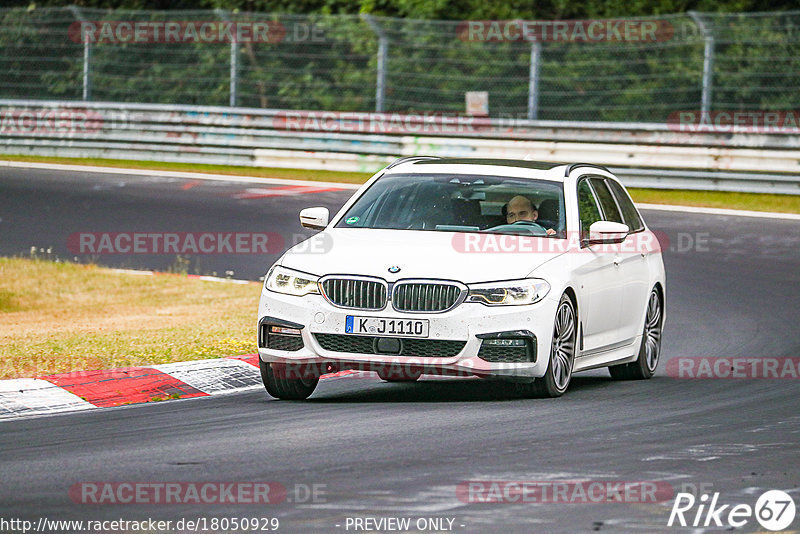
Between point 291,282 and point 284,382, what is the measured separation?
0.68m

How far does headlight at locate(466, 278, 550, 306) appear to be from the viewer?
9242mm

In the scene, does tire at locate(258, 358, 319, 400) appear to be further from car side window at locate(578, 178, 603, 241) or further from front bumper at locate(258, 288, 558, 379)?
car side window at locate(578, 178, 603, 241)

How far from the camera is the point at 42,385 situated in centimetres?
977

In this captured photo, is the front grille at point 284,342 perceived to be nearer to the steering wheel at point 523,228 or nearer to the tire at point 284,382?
the tire at point 284,382

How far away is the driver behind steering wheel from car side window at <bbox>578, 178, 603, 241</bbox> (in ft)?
1.17

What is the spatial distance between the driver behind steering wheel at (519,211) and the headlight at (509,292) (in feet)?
3.65

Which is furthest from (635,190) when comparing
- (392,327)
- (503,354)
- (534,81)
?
(392,327)

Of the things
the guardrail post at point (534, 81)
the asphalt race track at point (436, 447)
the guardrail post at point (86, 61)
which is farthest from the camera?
the guardrail post at point (86, 61)

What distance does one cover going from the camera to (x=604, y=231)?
10320 millimetres

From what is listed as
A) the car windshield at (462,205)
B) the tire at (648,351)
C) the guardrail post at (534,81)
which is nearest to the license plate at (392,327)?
the car windshield at (462,205)

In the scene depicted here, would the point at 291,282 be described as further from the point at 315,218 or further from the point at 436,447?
the point at 436,447

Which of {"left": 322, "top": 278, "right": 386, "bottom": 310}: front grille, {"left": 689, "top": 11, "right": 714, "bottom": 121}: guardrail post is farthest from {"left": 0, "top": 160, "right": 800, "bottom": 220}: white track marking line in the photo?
{"left": 322, "top": 278, "right": 386, "bottom": 310}: front grille

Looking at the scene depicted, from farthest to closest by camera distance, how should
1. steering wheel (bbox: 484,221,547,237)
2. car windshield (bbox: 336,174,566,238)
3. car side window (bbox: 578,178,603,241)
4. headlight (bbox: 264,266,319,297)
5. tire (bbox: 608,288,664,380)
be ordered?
tire (bbox: 608,288,664,380) → car side window (bbox: 578,178,603,241) → car windshield (bbox: 336,174,566,238) → steering wheel (bbox: 484,221,547,237) → headlight (bbox: 264,266,319,297)

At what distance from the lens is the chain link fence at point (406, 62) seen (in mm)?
24891
